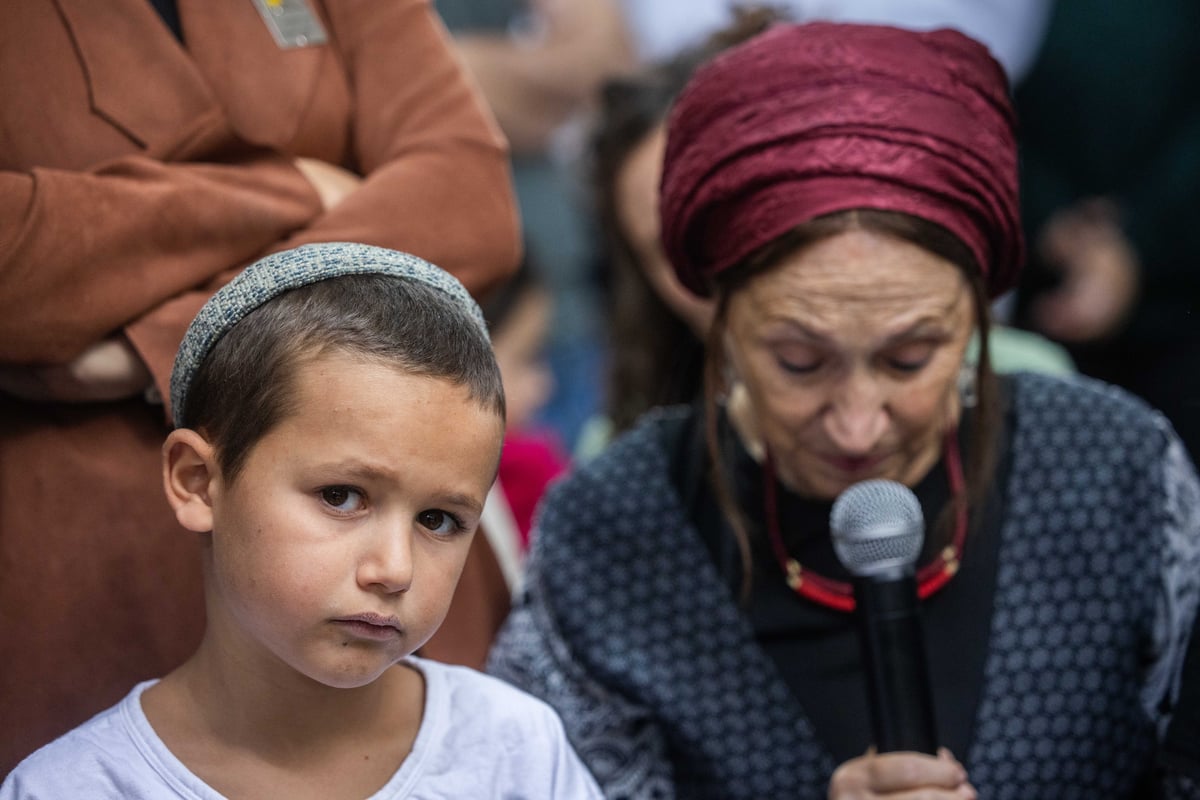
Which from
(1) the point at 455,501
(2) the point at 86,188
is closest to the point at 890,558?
(1) the point at 455,501

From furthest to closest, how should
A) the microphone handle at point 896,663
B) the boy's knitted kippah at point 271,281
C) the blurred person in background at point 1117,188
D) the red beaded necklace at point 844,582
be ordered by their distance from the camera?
the blurred person in background at point 1117,188, the red beaded necklace at point 844,582, the microphone handle at point 896,663, the boy's knitted kippah at point 271,281

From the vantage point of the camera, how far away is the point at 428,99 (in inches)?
89.4

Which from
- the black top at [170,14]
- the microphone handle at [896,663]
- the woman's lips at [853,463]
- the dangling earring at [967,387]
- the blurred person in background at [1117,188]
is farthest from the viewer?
the blurred person in background at [1117,188]

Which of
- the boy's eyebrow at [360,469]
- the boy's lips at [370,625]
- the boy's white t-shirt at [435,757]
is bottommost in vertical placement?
the boy's white t-shirt at [435,757]

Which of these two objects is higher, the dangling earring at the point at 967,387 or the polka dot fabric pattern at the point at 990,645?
the dangling earring at the point at 967,387

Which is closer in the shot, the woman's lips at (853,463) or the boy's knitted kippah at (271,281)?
the boy's knitted kippah at (271,281)

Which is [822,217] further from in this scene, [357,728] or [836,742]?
[357,728]

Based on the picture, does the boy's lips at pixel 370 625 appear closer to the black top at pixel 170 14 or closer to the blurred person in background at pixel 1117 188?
the black top at pixel 170 14

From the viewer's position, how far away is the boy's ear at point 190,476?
1.70 meters

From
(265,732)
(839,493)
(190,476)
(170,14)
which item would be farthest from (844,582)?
(170,14)

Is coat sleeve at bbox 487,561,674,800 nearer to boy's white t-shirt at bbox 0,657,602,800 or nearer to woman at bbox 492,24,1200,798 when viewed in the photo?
woman at bbox 492,24,1200,798

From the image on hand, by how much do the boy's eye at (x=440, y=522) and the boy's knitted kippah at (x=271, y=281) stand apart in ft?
0.85

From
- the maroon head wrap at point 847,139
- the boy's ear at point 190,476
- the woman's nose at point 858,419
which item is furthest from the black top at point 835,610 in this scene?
the boy's ear at point 190,476

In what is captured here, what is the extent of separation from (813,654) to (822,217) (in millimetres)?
745
